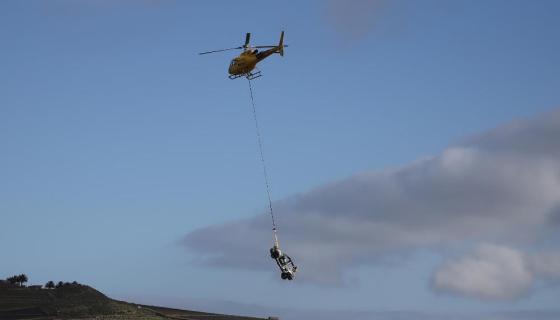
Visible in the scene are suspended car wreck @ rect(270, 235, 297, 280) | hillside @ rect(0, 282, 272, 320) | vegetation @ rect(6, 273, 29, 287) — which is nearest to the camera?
suspended car wreck @ rect(270, 235, 297, 280)

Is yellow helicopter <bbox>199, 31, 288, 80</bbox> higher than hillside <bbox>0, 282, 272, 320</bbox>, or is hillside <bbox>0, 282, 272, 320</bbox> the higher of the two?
yellow helicopter <bbox>199, 31, 288, 80</bbox>

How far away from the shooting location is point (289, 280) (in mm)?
63625

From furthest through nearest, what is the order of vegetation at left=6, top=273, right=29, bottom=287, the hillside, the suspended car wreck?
vegetation at left=6, top=273, right=29, bottom=287
the hillside
the suspended car wreck

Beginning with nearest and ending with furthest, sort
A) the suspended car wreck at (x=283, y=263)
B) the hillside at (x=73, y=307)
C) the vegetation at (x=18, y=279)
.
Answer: the suspended car wreck at (x=283, y=263)
the hillside at (x=73, y=307)
the vegetation at (x=18, y=279)

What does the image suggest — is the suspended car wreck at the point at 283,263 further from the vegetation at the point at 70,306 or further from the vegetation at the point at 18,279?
the vegetation at the point at 18,279

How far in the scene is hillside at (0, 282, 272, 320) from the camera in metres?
113

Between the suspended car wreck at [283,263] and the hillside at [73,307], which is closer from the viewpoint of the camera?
the suspended car wreck at [283,263]

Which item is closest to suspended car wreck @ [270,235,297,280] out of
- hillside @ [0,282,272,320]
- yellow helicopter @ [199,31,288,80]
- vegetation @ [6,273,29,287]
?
yellow helicopter @ [199,31,288,80]

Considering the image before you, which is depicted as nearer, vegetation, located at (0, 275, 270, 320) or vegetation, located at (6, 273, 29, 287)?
vegetation, located at (0, 275, 270, 320)

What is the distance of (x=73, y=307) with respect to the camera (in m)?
118

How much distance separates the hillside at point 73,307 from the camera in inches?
4464

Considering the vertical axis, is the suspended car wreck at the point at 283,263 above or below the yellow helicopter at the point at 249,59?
below

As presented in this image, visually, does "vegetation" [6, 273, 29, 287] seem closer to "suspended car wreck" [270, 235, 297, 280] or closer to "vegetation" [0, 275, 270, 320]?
"vegetation" [0, 275, 270, 320]

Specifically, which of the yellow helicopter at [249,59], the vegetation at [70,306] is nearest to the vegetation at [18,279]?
the vegetation at [70,306]
